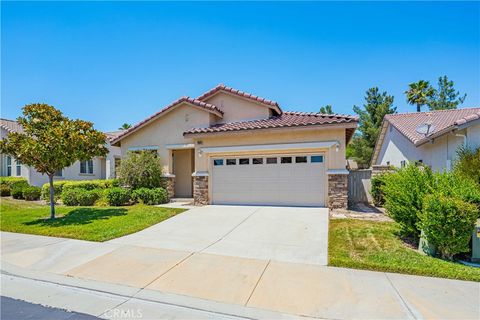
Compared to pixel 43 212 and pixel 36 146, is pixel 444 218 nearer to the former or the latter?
pixel 36 146

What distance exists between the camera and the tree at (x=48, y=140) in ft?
31.6

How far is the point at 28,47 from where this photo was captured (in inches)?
447

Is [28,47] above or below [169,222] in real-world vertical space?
above

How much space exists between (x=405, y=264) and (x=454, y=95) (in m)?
40.9

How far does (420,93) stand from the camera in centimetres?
3350

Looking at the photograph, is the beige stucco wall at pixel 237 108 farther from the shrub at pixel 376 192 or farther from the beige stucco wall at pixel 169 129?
the shrub at pixel 376 192

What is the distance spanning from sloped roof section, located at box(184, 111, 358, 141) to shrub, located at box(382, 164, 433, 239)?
437 centimetres

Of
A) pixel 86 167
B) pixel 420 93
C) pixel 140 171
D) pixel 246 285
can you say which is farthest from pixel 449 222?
pixel 420 93

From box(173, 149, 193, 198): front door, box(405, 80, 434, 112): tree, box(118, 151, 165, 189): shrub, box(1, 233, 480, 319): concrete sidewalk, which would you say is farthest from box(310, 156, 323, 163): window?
box(405, 80, 434, 112): tree

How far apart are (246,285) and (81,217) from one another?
8982 mm

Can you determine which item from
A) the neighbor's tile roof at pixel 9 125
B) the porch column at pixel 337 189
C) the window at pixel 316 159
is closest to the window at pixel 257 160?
the window at pixel 316 159

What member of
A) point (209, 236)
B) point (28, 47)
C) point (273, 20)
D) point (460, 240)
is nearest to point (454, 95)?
point (273, 20)

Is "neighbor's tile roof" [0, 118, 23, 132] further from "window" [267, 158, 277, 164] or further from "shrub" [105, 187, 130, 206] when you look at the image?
"window" [267, 158, 277, 164]

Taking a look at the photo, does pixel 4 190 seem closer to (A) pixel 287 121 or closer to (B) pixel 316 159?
(A) pixel 287 121
